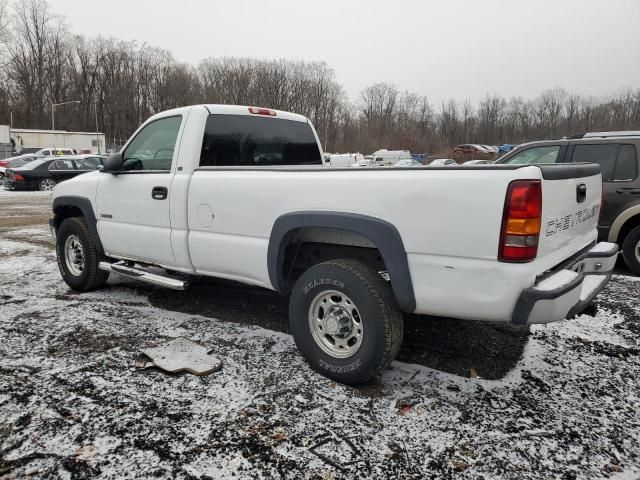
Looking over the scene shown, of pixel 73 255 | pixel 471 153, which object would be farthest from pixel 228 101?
pixel 73 255

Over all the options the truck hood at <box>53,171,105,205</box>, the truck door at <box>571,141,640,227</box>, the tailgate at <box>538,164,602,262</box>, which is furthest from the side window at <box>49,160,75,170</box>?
the tailgate at <box>538,164,602,262</box>

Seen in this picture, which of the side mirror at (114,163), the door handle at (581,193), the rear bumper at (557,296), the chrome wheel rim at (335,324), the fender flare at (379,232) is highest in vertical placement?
the side mirror at (114,163)

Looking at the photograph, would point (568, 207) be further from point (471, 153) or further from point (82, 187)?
point (471, 153)

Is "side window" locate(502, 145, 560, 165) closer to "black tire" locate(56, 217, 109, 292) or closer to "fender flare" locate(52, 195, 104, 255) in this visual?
"fender flare" locate(52, 195, 104, 255)

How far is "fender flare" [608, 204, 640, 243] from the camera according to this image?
618 cm

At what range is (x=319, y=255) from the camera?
3695mm

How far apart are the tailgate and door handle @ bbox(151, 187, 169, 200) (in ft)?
9.97

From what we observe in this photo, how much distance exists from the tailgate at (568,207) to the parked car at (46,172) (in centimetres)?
2022

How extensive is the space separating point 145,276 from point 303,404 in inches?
90.7

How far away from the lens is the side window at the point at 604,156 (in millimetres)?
6426

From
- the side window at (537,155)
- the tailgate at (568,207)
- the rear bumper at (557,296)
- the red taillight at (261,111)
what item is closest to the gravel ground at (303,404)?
the rear bumper at (557,296)

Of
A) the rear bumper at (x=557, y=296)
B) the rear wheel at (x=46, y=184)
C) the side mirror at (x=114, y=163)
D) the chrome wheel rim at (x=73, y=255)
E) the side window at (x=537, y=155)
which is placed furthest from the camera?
the rear wheel at (x=46, y=184)

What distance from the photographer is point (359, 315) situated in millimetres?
3041

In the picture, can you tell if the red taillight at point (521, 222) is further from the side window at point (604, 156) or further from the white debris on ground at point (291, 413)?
the side window at point (604, 156)
